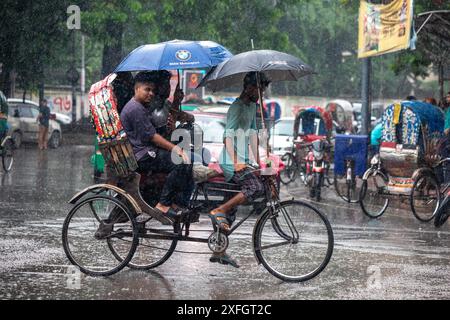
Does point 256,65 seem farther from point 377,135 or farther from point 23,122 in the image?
point 23,122

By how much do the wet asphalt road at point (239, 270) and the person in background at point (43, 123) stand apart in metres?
20.0

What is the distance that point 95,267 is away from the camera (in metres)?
8.50

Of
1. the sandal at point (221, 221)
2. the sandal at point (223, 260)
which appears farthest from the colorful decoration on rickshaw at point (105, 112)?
the sandal at point (223, 260)

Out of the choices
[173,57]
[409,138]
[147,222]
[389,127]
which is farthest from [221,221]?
[389,127]

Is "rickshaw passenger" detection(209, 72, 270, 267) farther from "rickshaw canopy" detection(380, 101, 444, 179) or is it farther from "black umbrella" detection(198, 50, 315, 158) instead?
"rickshaw canopy" detection(380, 101, 444, 179)

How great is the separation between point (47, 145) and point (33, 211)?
22.9 metres

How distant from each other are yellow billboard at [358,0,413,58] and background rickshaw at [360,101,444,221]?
1718 mm

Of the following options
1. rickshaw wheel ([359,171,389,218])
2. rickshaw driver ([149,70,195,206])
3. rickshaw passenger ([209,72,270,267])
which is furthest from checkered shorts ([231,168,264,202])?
rickshaw wheel ([359,171,389,218])

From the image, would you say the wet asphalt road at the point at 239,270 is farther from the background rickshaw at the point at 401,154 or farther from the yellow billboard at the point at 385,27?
the yellow billboard at the point at 385,27

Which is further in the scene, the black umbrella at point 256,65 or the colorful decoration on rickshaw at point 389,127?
the colorful decoration on rickshaw at point 389,127

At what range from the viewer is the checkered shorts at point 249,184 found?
835 cm

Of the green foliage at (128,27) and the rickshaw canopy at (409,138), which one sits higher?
the green foliage at (128,27)

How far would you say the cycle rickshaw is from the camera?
817 cm
